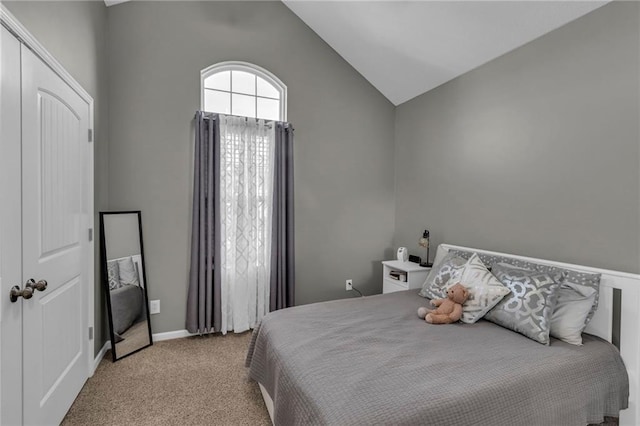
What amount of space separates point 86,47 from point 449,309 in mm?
3180

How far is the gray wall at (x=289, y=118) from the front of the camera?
9.11ft

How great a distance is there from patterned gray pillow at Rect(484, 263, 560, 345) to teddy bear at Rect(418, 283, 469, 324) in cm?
20

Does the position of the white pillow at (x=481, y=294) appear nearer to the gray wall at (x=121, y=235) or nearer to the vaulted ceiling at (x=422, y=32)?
the vaulted ceiling at (x=422, y=32)

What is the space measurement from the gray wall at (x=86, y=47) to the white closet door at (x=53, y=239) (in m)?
0.17

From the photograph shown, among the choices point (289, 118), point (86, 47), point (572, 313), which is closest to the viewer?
point (572, 313)

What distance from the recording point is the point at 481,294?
2098 millimetres

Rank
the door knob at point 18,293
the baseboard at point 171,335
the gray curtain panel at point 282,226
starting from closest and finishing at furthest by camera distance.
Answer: the door knob at point 18,293 < the baseboard at point 171,335 < the gray curtain panel at point 282,226

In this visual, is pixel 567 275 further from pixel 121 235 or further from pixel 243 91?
pixel 121 235

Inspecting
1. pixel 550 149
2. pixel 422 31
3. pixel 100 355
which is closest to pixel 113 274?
pixel 100 355

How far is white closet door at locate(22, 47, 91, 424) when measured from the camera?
1.50 meters

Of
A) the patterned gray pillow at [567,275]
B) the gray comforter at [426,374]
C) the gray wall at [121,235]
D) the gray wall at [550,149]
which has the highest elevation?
the gray wall at [550,149]

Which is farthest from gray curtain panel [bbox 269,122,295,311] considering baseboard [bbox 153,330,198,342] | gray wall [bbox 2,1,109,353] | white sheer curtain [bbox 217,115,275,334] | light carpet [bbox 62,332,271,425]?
gray wall [bbox 2,1,109,353]

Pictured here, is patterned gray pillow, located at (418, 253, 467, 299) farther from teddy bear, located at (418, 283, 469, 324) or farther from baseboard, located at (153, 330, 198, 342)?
baseboard, located at (153, 330, 198, 342)

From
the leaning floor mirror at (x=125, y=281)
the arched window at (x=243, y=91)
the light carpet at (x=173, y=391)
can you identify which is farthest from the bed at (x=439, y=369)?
the arched window at (x=243, y=91)
